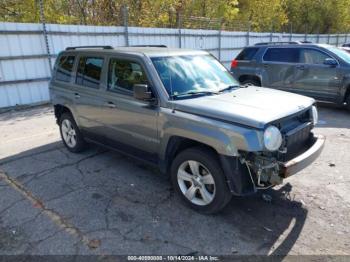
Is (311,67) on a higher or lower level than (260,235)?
higher

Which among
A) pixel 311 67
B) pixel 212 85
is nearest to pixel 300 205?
pixel 212 85

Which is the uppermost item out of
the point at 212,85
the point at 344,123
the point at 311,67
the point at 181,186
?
the point at 212,85

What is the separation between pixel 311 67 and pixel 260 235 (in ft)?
21.5

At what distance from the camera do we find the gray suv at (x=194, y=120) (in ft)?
9.82

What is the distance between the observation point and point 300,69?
27.8 ft

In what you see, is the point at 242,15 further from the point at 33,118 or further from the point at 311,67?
the point at 33,118

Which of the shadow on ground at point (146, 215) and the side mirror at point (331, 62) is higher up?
the side mirror at point (331, 62)

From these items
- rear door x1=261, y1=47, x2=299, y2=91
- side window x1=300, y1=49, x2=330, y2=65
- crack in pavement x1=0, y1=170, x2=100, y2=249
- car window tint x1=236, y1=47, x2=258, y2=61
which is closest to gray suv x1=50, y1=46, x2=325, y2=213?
crack in pavement x1=0, y1=170, x2=100, y2=249

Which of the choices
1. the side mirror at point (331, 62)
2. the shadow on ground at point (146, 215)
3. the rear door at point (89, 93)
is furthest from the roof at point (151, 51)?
the side mirror at point (331, 62)

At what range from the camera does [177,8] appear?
1739 cm

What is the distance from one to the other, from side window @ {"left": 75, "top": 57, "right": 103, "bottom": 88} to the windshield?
1100 mm

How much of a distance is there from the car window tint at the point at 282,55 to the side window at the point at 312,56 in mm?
178

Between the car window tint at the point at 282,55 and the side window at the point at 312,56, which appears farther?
the car window tint at the point at 282,55

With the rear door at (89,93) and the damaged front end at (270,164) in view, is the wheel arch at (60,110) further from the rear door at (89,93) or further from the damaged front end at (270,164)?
the damaged front end at (270,164)
